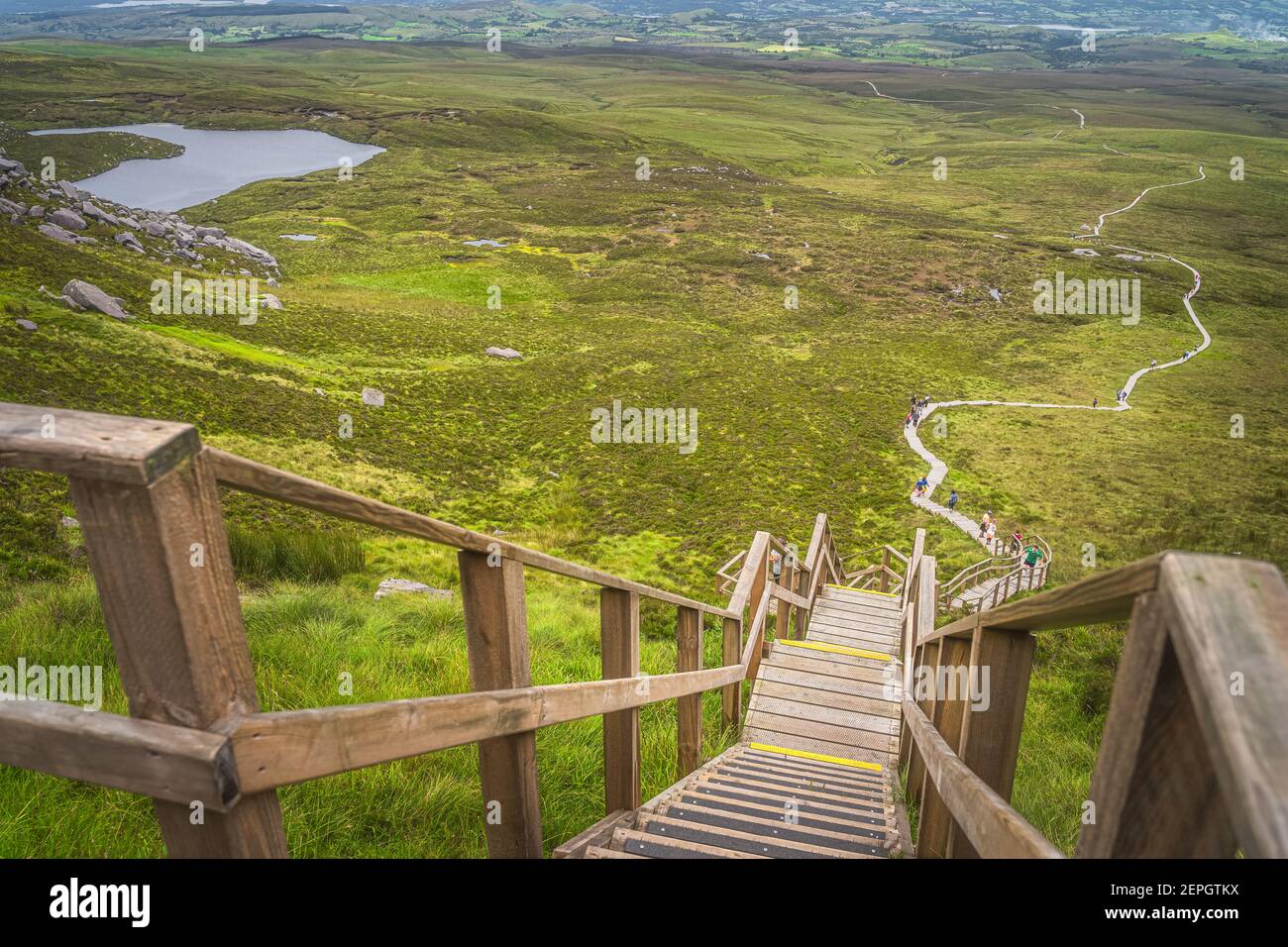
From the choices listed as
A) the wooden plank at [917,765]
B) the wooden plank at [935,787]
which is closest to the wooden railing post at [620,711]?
the wooden plank at [935,787]

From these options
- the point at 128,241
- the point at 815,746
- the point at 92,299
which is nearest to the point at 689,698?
the point at 815,746

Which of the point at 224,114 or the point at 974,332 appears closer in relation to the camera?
the point at 974,332

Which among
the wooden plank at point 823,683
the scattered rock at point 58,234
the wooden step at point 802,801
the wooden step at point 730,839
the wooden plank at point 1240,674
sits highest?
the scattered rock at point 58,234

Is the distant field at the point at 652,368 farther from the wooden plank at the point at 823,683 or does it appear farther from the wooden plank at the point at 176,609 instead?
the wooden plank at the point at 176,609

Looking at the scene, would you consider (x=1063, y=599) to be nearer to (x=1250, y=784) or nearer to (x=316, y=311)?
(x=1250, y=784)

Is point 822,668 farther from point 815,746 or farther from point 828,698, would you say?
point 815,746
